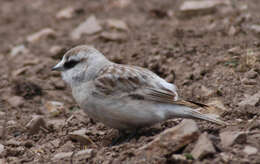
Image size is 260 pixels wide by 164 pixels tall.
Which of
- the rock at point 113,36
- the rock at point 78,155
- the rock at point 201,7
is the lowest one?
the rock at point 78,155

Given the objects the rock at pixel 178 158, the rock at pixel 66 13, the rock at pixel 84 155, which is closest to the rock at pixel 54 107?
the rock at pixel 84 155

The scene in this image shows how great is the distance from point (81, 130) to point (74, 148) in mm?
348

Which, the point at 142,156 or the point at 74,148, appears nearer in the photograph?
the point at 142,156

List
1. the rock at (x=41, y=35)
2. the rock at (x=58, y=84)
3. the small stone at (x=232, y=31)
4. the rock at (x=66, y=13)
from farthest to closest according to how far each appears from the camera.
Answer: the rock at (x=66, y=13) → the rock at (x=41, y=35) → the small stone at (x=232, y=31) → the rock at (x=58, y=84)

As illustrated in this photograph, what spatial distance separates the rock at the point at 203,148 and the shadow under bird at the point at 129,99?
2.82 feet

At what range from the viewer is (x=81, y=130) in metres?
6.08

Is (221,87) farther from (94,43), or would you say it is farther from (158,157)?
(94,43)

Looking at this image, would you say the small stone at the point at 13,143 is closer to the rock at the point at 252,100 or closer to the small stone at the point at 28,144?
the small stone at the point at 28,144

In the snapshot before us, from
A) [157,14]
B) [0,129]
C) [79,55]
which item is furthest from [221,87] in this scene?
[157,14]

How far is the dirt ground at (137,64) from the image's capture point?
18.1 feet

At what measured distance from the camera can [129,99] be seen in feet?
18.4

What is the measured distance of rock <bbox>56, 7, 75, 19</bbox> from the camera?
11.9 metres

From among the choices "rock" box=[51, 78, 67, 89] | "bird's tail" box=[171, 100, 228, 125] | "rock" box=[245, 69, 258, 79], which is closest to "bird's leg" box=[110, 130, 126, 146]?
"bird's tail" box=[171, 100, 228, 125]

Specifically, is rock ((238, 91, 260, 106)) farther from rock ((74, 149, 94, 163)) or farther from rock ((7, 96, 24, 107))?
rock ((7, 96, 24, 107))
